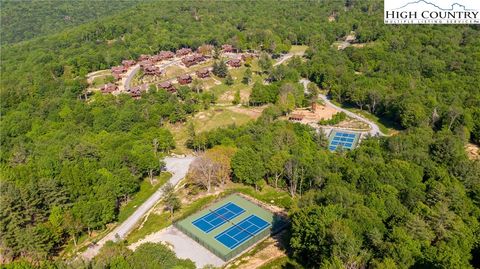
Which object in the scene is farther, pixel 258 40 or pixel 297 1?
pixel 297 1

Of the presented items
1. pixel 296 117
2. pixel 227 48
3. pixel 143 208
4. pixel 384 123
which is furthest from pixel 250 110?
pixel 227 48

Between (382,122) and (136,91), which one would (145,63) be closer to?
(136,91)

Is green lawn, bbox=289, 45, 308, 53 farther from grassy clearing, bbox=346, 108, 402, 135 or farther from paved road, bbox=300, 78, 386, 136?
grassy clearing, bbox=346, 108, 402, 135

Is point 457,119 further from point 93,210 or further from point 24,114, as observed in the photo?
point 24,114

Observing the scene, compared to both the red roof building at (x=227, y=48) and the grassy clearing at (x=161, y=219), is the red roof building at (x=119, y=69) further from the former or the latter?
the grassy clearing at (x=161, y=219)

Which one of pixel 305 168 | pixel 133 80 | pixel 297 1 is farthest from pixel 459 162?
pixel 297 1
